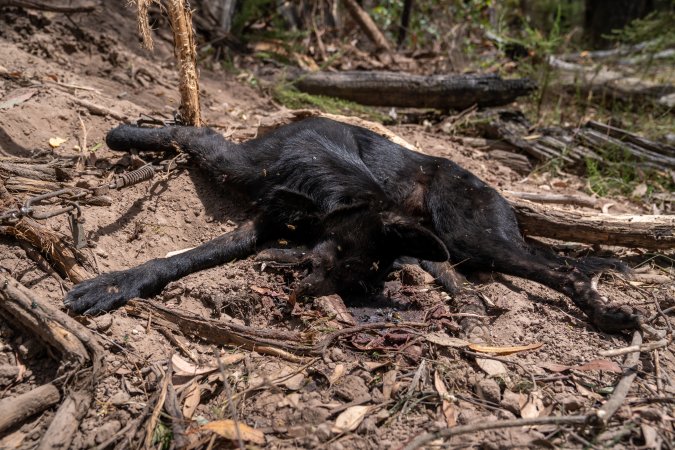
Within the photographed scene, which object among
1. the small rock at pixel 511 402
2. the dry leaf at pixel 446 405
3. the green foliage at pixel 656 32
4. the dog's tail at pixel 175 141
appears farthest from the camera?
the green foliage at pixel 656 32

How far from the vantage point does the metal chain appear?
3.38 metres

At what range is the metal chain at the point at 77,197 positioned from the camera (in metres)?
3.38

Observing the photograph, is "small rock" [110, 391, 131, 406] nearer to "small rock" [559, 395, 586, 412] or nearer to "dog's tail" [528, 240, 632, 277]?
"small rock" [559, 395, 586, 412]

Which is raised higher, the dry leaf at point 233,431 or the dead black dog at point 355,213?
the dead black dog at point 355,213

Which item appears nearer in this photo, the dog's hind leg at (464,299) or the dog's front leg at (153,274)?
the dog's front leg at (153,274)

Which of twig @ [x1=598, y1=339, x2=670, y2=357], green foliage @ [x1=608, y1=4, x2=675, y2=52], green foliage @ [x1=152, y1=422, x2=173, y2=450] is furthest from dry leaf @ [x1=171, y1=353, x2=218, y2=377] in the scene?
green foliage @ [x1=608, y1=4, x2=675, y2=52]

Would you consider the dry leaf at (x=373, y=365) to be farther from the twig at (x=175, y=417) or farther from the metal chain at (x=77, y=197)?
the metal chain at (x=77, y=197)

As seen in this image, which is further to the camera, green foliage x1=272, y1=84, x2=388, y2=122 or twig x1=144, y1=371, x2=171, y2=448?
green foliage x1=272, y1=84, x2=388, y2=122

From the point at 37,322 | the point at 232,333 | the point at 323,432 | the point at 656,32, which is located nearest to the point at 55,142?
the point at 37,322

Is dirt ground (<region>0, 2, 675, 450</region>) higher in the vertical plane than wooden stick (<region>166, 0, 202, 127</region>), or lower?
lower

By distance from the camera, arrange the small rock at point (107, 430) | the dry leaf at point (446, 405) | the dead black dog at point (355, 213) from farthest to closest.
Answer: the dead black dog at point (355, 213) < the dry leaf at point (446, 405) < the small rock at point (107, 430)

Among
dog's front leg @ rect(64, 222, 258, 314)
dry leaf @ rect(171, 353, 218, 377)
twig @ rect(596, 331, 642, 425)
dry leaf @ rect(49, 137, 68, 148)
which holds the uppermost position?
dry leaf @ rect(49, 137, 68, 148)

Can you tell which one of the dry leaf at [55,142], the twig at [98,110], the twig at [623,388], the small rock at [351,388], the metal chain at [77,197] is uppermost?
the twig at [98,110]

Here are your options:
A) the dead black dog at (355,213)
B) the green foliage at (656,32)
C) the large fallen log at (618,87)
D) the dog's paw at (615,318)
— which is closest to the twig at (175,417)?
the dead black dog at (355,213)
